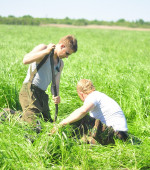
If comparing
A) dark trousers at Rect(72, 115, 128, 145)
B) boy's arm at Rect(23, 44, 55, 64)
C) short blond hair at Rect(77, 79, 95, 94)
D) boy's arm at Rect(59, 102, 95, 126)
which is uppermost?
boy's arm at Rect(23, 44, 55, 64)

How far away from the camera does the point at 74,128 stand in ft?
→ 9.11

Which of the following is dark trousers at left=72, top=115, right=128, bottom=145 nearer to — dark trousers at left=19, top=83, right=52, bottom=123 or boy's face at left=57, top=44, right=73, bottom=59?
dark trousers at left=19, top=83, right=52, bottom=123

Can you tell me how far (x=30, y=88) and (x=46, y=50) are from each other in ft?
1.92

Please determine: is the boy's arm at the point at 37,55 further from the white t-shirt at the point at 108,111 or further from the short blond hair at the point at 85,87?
the white t-shirt at the point at 108,111

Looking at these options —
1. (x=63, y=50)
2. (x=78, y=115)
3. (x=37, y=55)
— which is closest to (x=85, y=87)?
(x=78, y=115)

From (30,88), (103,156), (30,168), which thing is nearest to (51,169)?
(30,168)

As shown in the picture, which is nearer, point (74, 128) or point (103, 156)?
point (103, 156)

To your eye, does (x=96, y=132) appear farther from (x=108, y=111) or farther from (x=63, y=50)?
(x=63, y=50)

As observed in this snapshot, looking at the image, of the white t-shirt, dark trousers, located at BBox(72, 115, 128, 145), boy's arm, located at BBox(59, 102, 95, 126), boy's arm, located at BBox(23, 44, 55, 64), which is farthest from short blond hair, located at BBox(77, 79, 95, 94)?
boy's arm, located at BBox(23, 44, 55, 64)

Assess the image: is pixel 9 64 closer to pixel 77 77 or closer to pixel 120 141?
pixel 77 77

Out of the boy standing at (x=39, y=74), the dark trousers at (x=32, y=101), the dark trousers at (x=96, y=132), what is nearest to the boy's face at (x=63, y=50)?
the boy standing at (x=39, y=74)

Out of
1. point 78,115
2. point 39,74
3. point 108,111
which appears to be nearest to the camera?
point 78,115

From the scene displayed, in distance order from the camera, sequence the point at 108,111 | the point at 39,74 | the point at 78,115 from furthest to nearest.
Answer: the point at 39,74, the point at 108,111, the point at 78,115

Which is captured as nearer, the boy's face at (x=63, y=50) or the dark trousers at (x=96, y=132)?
the dark trousers at (x=96, y=132)
